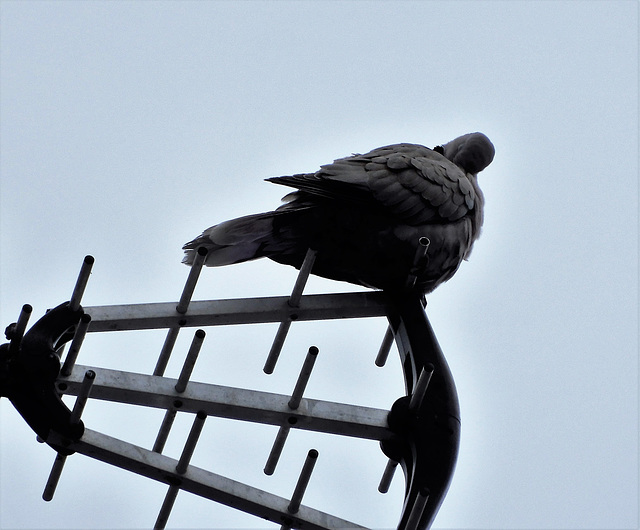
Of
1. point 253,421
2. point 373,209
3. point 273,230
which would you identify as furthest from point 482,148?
point 253,421

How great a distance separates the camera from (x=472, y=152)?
6.64m

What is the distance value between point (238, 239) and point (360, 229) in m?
0.66

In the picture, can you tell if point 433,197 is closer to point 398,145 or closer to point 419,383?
point 398,145

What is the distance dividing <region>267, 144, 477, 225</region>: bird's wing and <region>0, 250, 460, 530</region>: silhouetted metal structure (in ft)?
1.65

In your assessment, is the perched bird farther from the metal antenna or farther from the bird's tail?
the metal antenna

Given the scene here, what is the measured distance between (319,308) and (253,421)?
2.63 feet

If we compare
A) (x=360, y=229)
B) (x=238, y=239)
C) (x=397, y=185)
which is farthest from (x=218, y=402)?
(x=397, y=185)

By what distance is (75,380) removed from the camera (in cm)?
464

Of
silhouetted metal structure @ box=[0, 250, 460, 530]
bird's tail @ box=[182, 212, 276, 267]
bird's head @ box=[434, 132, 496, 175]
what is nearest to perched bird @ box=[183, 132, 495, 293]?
bird's tail @ box=[182, 212, 276, 267]

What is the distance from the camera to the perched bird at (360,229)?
5758 millimetres

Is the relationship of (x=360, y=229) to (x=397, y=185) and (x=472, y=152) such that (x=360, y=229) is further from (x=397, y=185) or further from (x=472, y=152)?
(x=472, y=152)

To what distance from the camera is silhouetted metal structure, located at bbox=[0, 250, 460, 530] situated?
4.57m

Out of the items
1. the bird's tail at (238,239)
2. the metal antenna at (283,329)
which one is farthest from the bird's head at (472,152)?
the metal antenna at (283,329)

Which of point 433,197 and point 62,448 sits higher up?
point 433,197
